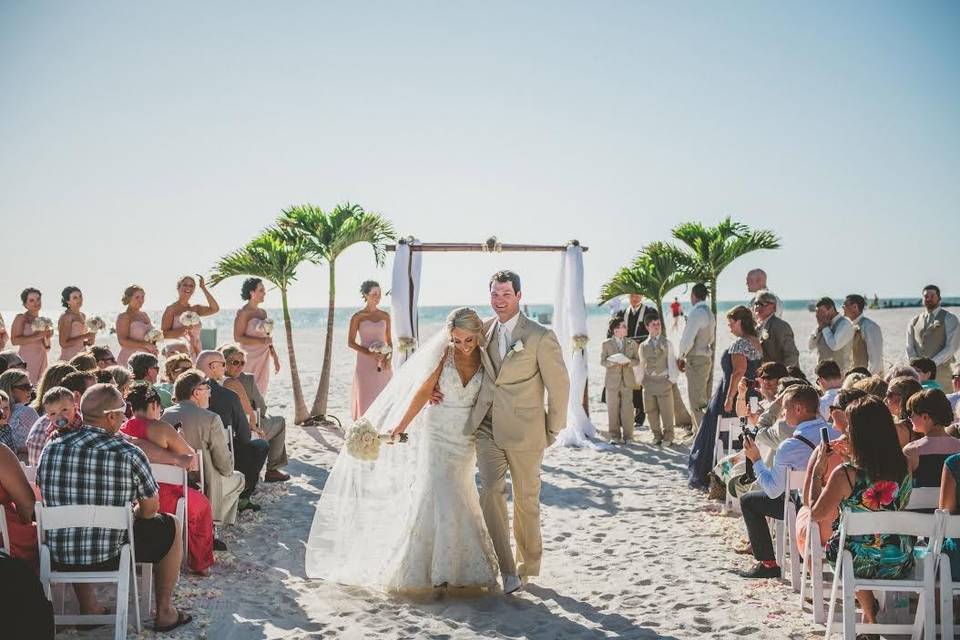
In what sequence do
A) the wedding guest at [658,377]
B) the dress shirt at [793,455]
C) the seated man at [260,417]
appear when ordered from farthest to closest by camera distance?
the wedding guest at [658,377]
the seated man at [260,417]
the dress shirt at [793,455]

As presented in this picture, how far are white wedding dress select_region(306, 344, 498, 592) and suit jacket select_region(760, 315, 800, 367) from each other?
12.6ft

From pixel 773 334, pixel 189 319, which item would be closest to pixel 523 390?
pixel 773 334

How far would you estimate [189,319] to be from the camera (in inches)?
422

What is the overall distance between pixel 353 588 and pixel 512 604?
1.20 metres

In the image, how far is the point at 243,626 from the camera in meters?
5.16

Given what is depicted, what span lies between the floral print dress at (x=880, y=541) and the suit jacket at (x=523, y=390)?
198 cm

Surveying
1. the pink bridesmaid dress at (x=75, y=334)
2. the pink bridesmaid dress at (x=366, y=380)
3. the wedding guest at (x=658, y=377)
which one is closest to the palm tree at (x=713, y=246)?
the wedding guest at (x=658, y=377)

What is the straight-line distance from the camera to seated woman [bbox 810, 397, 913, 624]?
14.6 ft

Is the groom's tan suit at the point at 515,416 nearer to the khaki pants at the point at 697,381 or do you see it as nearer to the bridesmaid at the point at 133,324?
the khaki pants at the point at 697,381

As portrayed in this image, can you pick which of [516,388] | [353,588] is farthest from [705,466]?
[353,588]

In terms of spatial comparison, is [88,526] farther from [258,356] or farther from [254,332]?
[258,356]

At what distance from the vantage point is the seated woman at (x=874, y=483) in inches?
175

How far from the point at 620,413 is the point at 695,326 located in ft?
7.00

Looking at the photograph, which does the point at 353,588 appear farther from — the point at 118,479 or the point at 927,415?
the point at 927,415
